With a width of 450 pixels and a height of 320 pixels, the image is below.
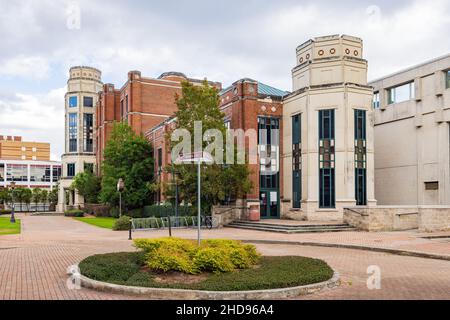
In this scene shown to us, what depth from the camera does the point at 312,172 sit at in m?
31.3

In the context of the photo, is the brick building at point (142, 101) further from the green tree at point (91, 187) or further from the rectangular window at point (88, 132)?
the rectangular window at point (88, 132)

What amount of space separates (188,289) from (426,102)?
29250 millimetres

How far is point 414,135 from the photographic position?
3466 cm

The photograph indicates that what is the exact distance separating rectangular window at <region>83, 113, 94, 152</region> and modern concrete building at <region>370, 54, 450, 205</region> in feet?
163

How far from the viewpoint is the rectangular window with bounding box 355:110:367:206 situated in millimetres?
31016

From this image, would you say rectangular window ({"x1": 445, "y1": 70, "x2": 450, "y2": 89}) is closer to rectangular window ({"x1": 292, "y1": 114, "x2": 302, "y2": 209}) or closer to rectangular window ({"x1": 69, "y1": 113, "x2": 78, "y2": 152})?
rectangular window ({"x1": 292, "y1": 114, "x2": 302, "y2": 209})

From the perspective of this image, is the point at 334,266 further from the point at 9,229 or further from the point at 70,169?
the point at 70,169

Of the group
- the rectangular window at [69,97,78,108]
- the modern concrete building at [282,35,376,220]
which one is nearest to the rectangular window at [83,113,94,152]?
the rectangular window at [69,97,78,108]

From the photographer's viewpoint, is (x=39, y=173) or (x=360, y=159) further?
(x=39, y=173)

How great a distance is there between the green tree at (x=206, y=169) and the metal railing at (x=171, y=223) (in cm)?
111

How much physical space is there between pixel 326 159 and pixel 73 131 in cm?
5355

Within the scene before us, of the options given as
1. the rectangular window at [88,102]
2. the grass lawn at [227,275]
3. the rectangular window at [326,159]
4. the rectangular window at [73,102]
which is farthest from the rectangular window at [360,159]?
the rectangular window at [73,102]

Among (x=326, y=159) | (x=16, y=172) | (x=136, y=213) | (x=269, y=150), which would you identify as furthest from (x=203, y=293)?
(x=16, y=172)

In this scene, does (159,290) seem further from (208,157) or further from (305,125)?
(305,125)
